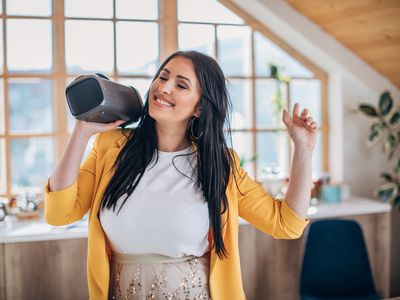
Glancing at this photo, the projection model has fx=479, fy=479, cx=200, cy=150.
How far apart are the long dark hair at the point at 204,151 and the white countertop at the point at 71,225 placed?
93cm

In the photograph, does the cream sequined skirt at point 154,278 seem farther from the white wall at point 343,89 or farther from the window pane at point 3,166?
the white wall at point 343,89

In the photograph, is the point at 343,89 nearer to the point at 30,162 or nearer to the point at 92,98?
the point at 30,162

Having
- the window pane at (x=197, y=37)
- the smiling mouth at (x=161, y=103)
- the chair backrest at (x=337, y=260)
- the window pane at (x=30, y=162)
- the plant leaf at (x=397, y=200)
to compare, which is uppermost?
the window pane at (x=197, y=37)

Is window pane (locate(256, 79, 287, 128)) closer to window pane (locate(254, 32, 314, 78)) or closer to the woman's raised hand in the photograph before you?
window pane (locate(254, 32, 314, 78))

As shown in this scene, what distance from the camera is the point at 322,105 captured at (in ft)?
10.6

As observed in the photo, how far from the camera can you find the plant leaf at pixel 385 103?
286 cm

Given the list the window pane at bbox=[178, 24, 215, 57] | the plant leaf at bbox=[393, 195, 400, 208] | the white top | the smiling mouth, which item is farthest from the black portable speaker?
the plant leaf at bbox=[393, 195, 400, 208]

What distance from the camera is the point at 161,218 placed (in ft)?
4.63

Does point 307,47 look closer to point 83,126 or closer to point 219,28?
point 219,28

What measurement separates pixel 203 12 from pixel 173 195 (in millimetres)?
1754

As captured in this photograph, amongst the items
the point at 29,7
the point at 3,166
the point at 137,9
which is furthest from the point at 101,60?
the point at 3,166

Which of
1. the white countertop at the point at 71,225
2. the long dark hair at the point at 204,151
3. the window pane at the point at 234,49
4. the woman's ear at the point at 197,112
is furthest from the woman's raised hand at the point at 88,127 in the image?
the window pane at the point at 234,49

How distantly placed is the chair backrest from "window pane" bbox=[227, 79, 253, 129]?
0.82 metres

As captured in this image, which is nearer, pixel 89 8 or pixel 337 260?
pixel 337 260
